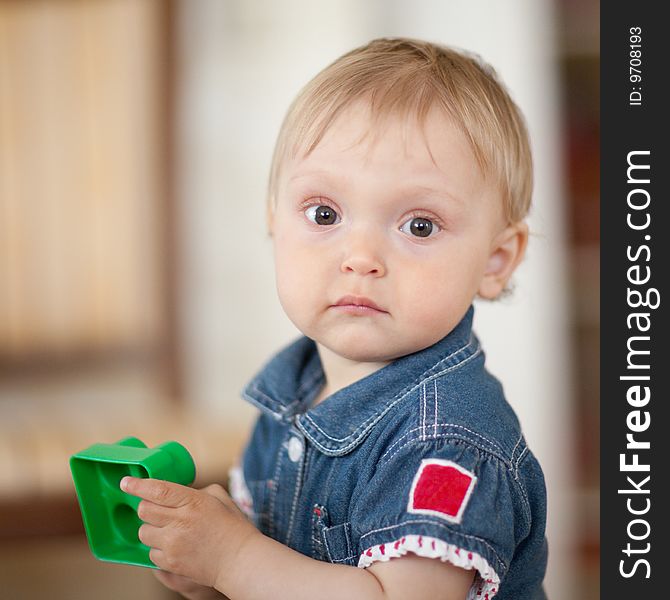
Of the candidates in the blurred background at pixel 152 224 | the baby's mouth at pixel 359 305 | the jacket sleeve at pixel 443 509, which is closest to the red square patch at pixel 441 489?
the jacket sleeve at pixel 443 509

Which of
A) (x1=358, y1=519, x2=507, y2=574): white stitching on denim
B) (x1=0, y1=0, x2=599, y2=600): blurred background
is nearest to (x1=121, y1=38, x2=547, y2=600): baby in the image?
(x1=358, y1=519, x2=507, y2=574): white stitching on denim

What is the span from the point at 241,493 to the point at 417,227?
304 millimetres

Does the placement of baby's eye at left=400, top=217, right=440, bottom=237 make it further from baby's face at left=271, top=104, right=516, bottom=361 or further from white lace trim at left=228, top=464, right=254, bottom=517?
white lace trim at left=228, top=464, right=254, bottom=517

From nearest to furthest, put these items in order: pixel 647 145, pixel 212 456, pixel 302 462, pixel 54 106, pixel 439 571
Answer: pixel 439 571 < pixel 302 462 < pixel 647 145 < pixel 212 456 < pixel 54 106

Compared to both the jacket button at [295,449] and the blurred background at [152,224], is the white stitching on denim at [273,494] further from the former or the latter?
the blurred background at [152,224]

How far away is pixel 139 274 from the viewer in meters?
1.94

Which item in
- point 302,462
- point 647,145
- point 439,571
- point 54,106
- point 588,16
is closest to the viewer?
point 439,571

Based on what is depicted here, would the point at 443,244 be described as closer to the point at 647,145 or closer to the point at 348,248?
the point at 348,248

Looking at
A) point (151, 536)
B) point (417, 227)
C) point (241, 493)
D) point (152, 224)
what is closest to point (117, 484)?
point (151, 536)

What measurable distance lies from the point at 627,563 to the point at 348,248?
375 millimetres

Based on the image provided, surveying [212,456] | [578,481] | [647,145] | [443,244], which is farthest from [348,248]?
[578,481]

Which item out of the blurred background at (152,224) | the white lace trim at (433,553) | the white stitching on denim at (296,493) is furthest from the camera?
the blurred background at (152,224)

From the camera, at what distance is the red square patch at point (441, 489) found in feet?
1.79

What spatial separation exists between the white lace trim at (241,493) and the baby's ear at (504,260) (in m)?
0.26
